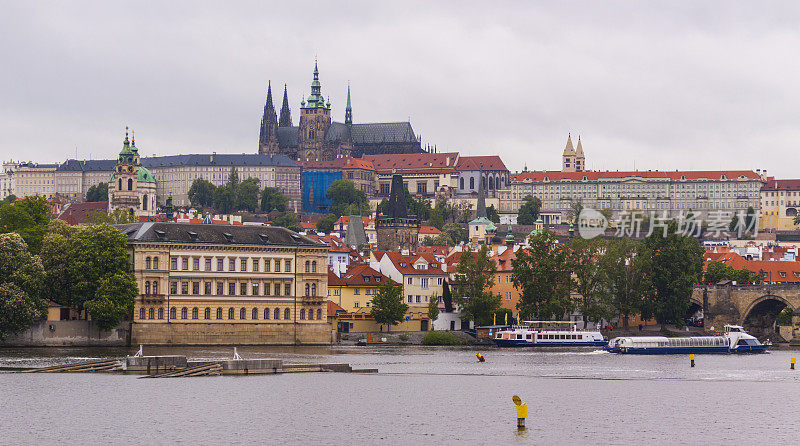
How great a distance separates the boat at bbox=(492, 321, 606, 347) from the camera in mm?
103938

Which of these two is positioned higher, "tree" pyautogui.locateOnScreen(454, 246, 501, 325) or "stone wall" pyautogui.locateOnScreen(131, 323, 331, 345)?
"tree" pyautogui.locateOnScreen(454, 246, 501, 325)

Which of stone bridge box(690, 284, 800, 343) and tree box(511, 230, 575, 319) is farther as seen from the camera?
stone bridge box(690, 284, 800, 343)

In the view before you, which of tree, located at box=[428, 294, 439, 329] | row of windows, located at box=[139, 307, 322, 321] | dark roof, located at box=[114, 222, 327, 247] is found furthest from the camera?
tree, located at box=[428, 294, 439, 329]

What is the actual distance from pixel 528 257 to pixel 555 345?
935cm

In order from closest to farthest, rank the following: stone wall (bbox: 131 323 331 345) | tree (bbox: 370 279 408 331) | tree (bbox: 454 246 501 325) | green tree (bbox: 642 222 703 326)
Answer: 1. stone wall (bbox: 131 323 331 345)
2. tree (bbox: 370 279 408 331)
3. tree (bbox: 454 246 501 325)
4. green tree (bbox: 642 222 703 326)

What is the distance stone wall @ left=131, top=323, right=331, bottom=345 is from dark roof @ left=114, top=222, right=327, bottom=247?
5.63 m

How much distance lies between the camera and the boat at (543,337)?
104 meters

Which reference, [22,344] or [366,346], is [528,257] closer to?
[366,346]

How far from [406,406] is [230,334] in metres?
38.1

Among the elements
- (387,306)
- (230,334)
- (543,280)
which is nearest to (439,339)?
(387,306)

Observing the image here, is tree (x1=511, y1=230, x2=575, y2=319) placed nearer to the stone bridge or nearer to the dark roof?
the stone bridge

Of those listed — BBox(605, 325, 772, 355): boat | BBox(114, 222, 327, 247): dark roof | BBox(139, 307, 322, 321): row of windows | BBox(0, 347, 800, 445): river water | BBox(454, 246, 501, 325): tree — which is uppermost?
BBox(114, 222, 327, 247): dark roof

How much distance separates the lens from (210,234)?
9425cm

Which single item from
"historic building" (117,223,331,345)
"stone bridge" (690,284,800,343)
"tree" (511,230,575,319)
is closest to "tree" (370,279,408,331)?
"historic building" (117,223,331,345)
